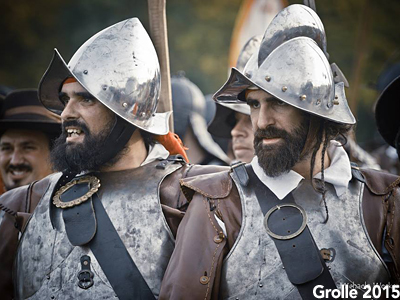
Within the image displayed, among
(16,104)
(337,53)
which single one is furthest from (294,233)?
(337,53)

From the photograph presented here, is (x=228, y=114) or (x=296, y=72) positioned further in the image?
(x=228, y=114)

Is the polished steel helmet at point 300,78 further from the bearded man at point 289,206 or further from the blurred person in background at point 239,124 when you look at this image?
the blurred person in background at point 239,124

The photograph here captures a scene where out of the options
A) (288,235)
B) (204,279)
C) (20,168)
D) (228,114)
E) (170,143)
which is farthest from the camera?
(228,114)

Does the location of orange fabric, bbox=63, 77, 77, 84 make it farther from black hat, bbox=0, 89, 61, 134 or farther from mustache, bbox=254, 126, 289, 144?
black hat, bbox=0, 89, 61, 134

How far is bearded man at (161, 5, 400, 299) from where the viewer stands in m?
4.19

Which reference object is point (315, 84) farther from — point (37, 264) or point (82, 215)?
point (37, 264)

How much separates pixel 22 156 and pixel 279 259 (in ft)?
9.53

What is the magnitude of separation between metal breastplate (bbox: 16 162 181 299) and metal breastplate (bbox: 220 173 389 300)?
54cm

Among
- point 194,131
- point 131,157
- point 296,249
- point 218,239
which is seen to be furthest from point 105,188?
point 194,131

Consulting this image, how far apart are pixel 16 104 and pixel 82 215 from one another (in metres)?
2.10

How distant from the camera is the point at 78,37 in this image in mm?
14883

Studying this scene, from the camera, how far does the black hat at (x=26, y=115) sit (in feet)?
21.1

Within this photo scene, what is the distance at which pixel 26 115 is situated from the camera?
6.48m

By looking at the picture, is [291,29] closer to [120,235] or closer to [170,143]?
[170,143]
